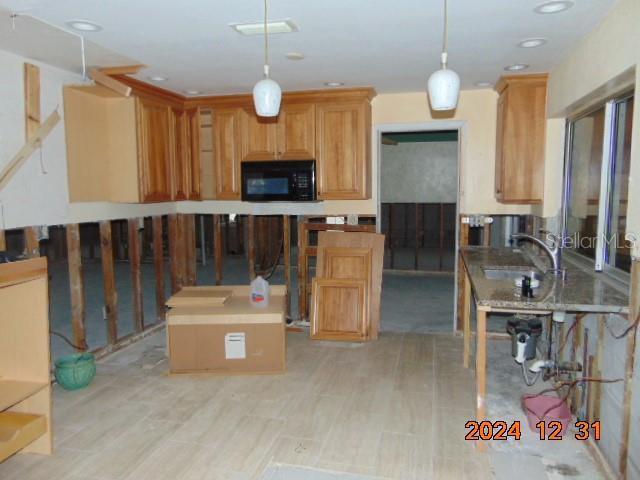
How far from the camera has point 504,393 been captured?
3.33m

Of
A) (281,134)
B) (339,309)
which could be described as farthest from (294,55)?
(339,309)

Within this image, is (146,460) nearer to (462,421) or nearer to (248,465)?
(248,465)

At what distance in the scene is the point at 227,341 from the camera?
3.57 metres

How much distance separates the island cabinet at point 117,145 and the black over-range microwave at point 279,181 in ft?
2.50

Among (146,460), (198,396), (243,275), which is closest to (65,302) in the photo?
(243,275)

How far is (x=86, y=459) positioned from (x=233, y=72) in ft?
9.08

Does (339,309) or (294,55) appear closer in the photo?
(294,55)

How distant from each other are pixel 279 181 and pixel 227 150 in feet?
2.13

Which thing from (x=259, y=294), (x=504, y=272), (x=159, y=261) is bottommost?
(x=259, y=294)

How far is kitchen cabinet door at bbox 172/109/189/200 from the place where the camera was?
4629mm

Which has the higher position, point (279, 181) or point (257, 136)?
point (257, 136)

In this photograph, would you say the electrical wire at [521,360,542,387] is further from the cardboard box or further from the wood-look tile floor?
the cardboard box

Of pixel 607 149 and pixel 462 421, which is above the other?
pixel 607 149

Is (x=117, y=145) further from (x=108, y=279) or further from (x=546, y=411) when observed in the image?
(x=546, y=411)
